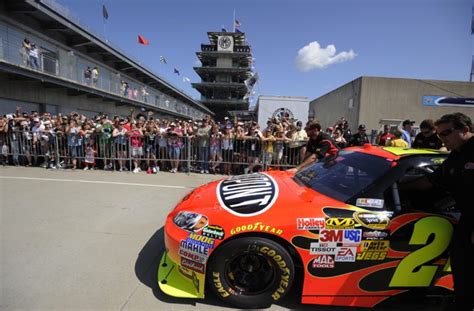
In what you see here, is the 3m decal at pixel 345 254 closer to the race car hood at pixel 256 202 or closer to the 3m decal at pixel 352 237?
the 3m decal at pixel 352 237

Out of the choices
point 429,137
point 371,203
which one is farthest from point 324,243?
point 429,137

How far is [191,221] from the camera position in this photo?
2.30m

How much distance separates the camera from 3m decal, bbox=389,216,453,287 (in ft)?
6.83

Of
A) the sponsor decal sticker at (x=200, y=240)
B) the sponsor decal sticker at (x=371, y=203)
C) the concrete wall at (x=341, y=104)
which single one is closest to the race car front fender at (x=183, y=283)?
the sponsor decal sticker at (x=200, y=240)

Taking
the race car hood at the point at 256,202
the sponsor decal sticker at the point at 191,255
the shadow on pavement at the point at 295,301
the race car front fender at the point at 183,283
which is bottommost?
the shadow on pavement at the point at 295,301

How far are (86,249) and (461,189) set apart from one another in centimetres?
385

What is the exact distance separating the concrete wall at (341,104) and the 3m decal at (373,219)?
1940 centimetres

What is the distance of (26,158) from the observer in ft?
28.8

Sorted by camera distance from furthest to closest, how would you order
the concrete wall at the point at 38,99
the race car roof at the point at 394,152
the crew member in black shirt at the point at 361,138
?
the concrete wall at the point at 38,99 < the crew member in black shirt at the point at 361,138 < the race car roof at the point at 394,152

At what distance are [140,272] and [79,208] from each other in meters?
2.60

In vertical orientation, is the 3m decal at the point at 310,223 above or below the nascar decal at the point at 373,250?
above

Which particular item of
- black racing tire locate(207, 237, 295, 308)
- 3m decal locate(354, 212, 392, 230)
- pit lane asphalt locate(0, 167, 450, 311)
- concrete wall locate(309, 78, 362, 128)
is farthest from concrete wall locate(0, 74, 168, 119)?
concrete wall locate(309, 78, 362, 128)

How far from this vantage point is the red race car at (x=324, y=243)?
2096mm

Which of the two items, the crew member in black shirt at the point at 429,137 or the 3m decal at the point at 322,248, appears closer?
the 3m decal at the point at 322,248
